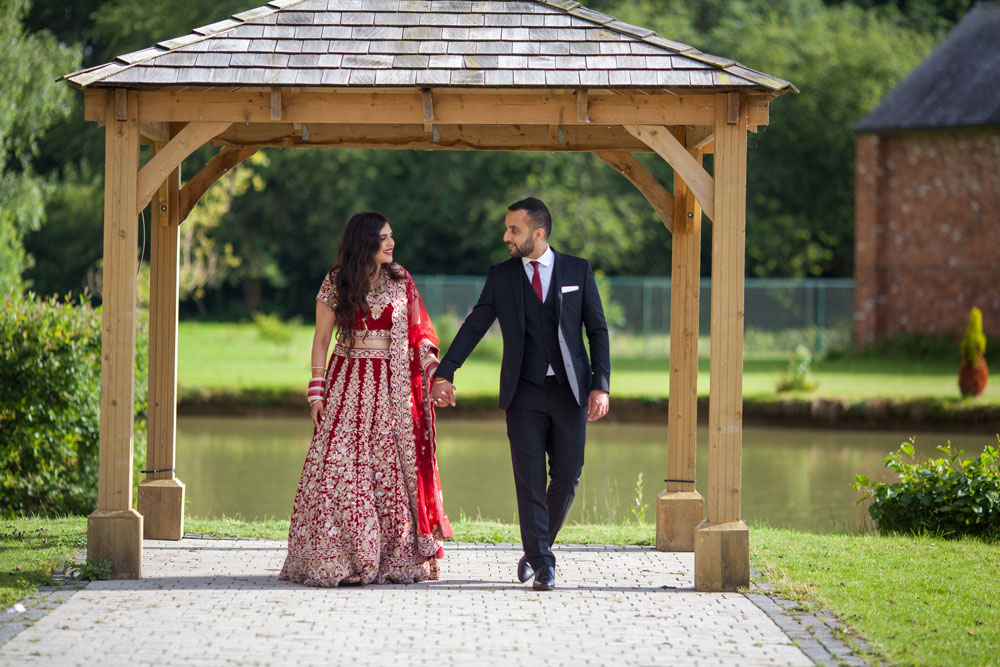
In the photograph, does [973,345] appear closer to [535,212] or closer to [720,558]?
[720,558]

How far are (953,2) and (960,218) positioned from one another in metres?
18.4

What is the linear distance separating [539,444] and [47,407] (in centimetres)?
474

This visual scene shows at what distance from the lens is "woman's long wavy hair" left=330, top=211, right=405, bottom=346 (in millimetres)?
6500

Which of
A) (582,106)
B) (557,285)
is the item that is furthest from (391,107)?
(557,285)

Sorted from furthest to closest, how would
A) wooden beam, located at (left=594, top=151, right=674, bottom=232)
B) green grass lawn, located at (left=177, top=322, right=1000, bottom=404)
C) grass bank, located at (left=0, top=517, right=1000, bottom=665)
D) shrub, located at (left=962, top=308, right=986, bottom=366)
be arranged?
1. green grass lawn, located at (left=177, top=322, right=1000, bottom=404)
2. shrub, located at (left=962, top=308, right=986, bottom=366)
3. wooden beam, located at (left=594, top=151, right=674, bottom=232)
4. grass bank, located at (left=0, top=517, right=1000, bottom=665)

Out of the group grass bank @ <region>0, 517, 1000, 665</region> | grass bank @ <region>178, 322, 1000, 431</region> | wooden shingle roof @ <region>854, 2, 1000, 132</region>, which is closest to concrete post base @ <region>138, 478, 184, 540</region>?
grass bank @ <region>0, 517, 1000, 665</region>

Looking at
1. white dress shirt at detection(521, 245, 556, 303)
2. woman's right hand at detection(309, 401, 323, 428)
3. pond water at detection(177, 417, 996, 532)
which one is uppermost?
white dress shirt at detection(521, 245, 556, 303)

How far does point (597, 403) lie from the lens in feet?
20.8

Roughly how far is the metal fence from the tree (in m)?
9.83

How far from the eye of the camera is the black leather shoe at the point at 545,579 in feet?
20.9

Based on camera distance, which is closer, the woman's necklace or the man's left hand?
the man's left hand

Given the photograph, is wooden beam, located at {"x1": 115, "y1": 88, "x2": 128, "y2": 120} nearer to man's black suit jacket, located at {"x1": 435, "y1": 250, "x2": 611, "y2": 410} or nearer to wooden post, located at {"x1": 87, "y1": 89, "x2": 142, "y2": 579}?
wooden post, located at {"x1": 87, "y1": 89, "x2": 142, "y2": 579}

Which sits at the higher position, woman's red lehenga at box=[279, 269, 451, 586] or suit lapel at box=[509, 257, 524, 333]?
suit lapel at box=[509, 257, 524, 333]

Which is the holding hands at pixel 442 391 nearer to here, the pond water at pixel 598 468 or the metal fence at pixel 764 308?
the pond water at pixel 598 468
